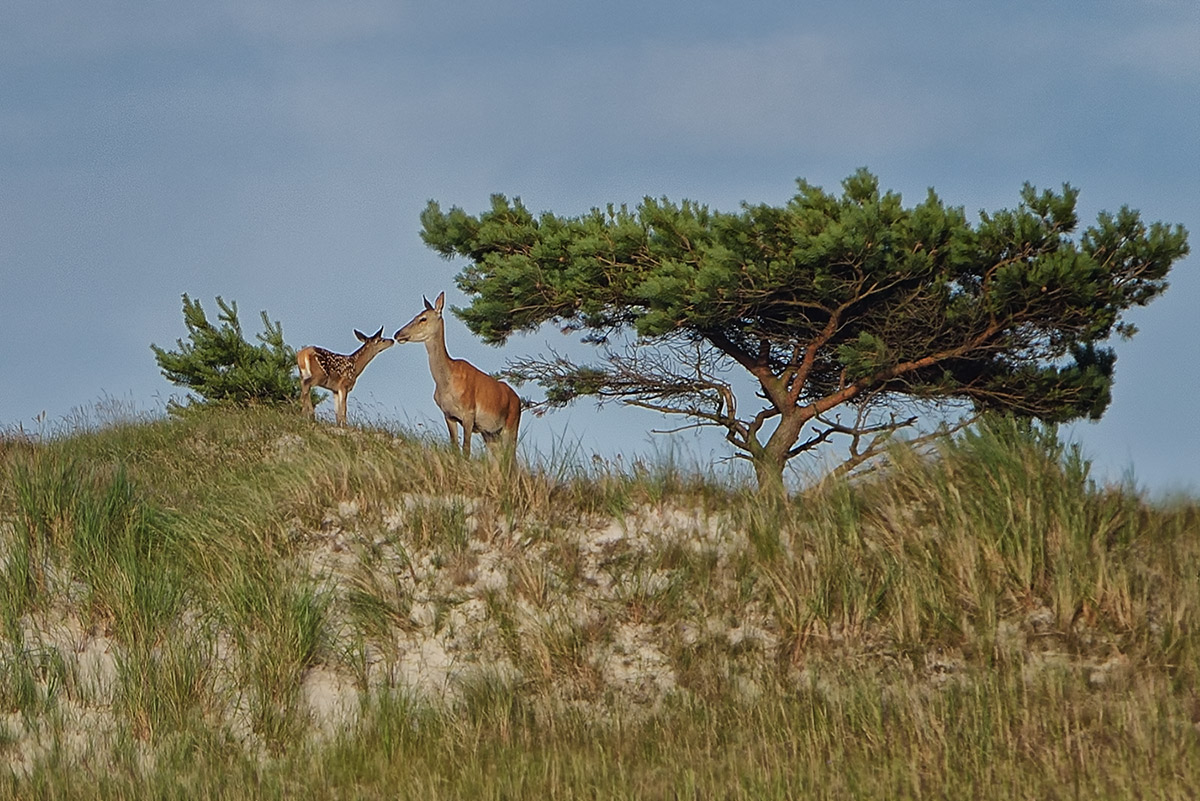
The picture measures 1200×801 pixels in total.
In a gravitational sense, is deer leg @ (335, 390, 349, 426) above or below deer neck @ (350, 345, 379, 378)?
below

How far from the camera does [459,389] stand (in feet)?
75.0

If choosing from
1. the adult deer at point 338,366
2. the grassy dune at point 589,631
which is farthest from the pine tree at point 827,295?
the grassy dune at point 589,631

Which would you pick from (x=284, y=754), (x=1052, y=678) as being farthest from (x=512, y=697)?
(x=1052, y=678)

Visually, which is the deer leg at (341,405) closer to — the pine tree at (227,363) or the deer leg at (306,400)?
the deer leg at (306,400)

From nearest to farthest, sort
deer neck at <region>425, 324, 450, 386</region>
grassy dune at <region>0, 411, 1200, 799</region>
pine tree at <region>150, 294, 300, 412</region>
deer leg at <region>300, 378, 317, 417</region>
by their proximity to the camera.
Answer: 1. grassy dune at <region>0, 411, 1200, 799</region>
2. deer neck at <region>425, 324, 450, 386</region>
3. deer leg at <region>300, 378, 317, 417</region>
4. pine tree at <region>150, 294, 300, 412</region>

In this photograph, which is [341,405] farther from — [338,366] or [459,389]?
[459,389]

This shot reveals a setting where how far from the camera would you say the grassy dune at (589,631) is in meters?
9.01

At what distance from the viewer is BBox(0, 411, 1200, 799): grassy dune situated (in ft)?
29.6

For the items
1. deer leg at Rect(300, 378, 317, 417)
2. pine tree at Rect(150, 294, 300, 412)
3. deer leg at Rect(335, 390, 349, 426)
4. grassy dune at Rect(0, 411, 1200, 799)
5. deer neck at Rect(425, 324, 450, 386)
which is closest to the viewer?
grassy dune at Rect(0, 411, 1200, 799)

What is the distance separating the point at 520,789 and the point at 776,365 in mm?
24076

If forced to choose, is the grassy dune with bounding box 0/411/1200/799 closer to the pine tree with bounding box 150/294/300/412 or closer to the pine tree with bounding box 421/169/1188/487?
the pine tree with bounding box 421/169/1188/487

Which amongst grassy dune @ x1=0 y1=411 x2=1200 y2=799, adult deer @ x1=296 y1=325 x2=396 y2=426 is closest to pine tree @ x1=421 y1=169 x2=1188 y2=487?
adult deer @ x1=296 y1=325 x2=396 y2=426

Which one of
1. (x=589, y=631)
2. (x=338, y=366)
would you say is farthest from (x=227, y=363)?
(x=589, y=631)

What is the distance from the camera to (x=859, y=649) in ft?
35.1
